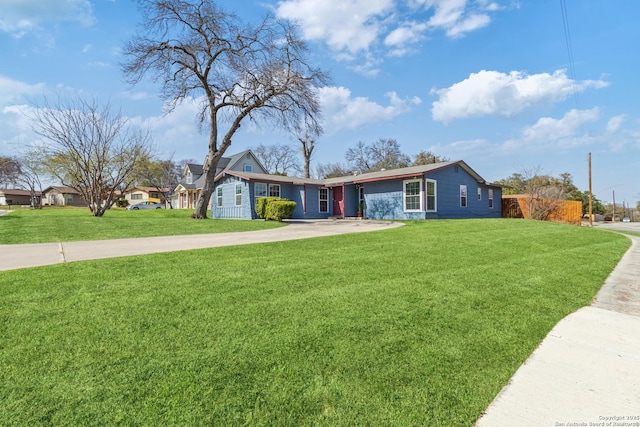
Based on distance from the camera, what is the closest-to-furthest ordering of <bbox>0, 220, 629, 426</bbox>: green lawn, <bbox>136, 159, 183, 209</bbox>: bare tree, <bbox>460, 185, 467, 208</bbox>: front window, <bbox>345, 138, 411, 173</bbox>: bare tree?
<bbox>0, 220, 629, 426</bbox>: green lawn, <bbox>460, 185, 467, 208</bbox>: front window, <bbox>345, 138, 411, 173</bbox>: bare tree, <bbox>136, 159, 183, 209</bbox>: bare tree

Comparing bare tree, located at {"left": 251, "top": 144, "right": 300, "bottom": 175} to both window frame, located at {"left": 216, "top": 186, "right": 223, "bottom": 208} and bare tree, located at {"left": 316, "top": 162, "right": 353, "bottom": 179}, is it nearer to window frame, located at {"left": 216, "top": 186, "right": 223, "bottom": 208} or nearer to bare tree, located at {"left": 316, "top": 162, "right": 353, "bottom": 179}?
bare tree, located at {"left": 316, "top": 162, "right": 353, "bottom": 179}

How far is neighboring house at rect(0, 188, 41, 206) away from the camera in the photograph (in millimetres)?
61844

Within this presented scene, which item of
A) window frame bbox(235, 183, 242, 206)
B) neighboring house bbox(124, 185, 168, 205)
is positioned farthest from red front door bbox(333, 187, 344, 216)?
neighboring house bbox(124, 185, 168, 205)

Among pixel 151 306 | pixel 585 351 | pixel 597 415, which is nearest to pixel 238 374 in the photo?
pixel 151 306

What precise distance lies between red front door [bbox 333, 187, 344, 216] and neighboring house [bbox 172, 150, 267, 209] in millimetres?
18083

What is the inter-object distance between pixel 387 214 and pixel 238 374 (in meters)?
17.1

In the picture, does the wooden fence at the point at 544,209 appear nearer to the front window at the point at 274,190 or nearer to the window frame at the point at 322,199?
the window frame at the point at 322,199

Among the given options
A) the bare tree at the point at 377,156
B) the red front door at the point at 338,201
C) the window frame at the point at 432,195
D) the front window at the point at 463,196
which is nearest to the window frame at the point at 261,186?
the red front door at the point at 338,201

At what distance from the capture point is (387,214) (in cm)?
1861

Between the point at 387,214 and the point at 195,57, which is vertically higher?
the point at 195,57

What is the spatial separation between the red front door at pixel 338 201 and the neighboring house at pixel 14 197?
6664cm

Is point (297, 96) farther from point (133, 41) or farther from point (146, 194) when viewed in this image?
point (146, 194)

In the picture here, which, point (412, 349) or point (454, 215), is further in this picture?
point (454, 215)

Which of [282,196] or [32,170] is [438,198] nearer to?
[282,196]
